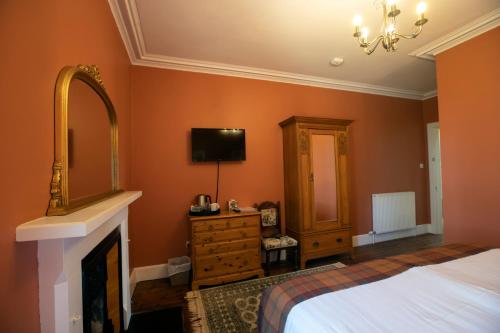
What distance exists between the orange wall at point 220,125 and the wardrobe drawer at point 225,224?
49 cm

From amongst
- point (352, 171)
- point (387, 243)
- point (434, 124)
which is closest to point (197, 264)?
point (352, 171)

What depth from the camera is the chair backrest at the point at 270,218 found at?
3006mm

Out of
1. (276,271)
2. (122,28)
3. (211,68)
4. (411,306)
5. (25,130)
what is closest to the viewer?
(25,130)

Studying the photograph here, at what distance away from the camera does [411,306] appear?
3.16 ft

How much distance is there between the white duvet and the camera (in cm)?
85

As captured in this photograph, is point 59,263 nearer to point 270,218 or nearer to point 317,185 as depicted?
point 270,218

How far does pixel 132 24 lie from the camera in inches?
80.1

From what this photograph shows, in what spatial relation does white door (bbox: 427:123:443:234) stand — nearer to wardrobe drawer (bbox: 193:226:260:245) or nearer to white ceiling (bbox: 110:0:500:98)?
white ceiling (bbox: 110:0:500:98)

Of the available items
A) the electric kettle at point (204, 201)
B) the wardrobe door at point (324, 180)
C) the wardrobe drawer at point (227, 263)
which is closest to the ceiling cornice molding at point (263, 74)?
the wardrobe door at point (324, 180)

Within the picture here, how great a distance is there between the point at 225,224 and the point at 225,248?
270mm

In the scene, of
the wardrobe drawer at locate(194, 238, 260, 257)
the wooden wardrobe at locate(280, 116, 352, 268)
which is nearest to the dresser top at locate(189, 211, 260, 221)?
the wardrobe drawer at locate(194, 238, 260, 257)

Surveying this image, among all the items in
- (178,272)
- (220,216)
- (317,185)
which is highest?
(317,185)

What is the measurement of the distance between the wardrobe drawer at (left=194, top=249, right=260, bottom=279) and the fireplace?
0.85m

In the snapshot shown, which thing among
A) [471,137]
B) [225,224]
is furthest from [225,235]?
[471,137]
